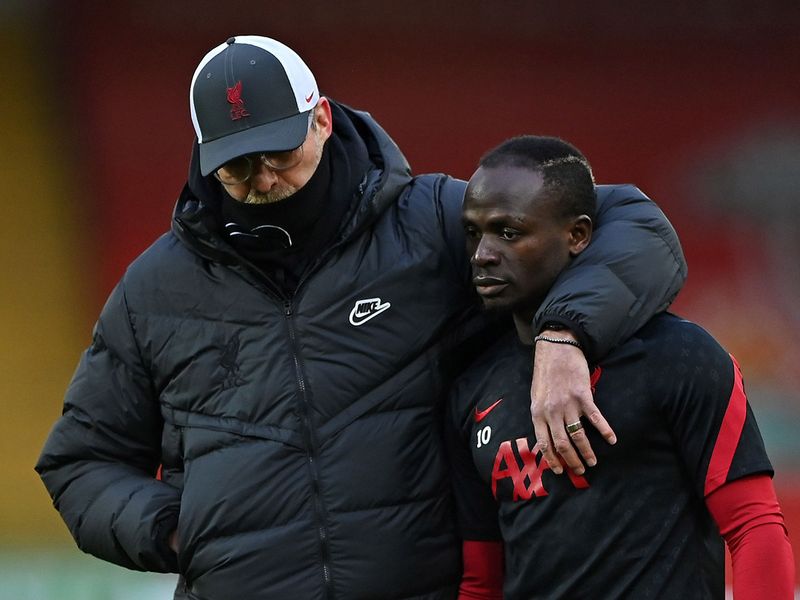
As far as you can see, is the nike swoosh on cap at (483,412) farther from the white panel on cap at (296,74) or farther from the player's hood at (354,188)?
the white panel on cap at (296,74)

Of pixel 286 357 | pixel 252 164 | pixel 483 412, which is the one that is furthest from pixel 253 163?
pixel 483 412

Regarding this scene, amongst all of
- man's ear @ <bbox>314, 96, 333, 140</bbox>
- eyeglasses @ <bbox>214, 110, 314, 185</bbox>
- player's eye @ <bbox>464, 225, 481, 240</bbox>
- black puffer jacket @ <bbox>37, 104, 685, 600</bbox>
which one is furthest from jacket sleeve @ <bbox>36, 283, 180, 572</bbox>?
player's eye @ <bbox>464, 225, 481, 240</bbox>

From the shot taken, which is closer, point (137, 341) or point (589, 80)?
point (137, 341)

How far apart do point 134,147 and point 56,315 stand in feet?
2.12

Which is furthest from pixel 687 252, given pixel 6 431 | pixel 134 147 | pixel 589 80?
pixel 6 431

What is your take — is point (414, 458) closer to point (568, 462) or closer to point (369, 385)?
point (369, 385)

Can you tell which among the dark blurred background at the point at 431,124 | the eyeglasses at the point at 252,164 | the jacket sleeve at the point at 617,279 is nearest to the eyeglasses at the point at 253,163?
the eyeglasses at the point at 252,164

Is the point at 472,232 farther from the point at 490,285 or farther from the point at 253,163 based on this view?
the point at 253,163

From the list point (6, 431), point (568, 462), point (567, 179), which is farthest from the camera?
point (6, 431)

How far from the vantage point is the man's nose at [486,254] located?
207 centimetres

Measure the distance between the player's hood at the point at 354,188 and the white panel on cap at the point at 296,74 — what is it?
0.10 meters

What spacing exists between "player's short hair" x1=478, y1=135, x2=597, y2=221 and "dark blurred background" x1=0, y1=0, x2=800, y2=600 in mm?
2738

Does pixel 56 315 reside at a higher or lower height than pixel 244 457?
lower

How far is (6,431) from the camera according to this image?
15.9ft
